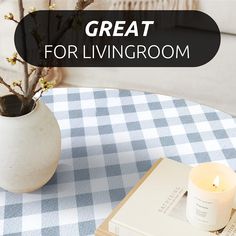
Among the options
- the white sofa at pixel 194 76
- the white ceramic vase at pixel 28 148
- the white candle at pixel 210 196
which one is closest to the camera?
the white candle at pixel 210 196

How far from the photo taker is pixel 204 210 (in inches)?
28.0

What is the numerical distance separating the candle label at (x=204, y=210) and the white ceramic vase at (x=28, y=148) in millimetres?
285

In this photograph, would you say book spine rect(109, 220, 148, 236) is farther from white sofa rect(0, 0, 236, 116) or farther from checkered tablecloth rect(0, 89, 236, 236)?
white sofa rect(0, 0, 236, 116)

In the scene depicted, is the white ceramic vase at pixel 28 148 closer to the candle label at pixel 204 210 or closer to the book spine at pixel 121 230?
the book spine at pixel 121 230

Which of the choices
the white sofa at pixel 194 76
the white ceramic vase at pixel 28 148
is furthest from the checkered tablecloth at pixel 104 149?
the white sofa at pixel 194 76

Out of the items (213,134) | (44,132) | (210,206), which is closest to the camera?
(210,206)

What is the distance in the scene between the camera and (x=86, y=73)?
230cm

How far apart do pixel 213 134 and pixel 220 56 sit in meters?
1.08

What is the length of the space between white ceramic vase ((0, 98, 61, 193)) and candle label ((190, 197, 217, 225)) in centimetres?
28

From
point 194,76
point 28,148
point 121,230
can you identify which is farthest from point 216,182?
point 194,76

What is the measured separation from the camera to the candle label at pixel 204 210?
0.70 meters

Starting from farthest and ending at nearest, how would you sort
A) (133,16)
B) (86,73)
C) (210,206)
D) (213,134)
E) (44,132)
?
(86,73), (133,16), (213,134), (44,132), (210,206)

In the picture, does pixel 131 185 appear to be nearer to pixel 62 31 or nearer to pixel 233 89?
pixel 62 31

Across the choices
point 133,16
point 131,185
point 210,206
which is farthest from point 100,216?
→ point 133,16
